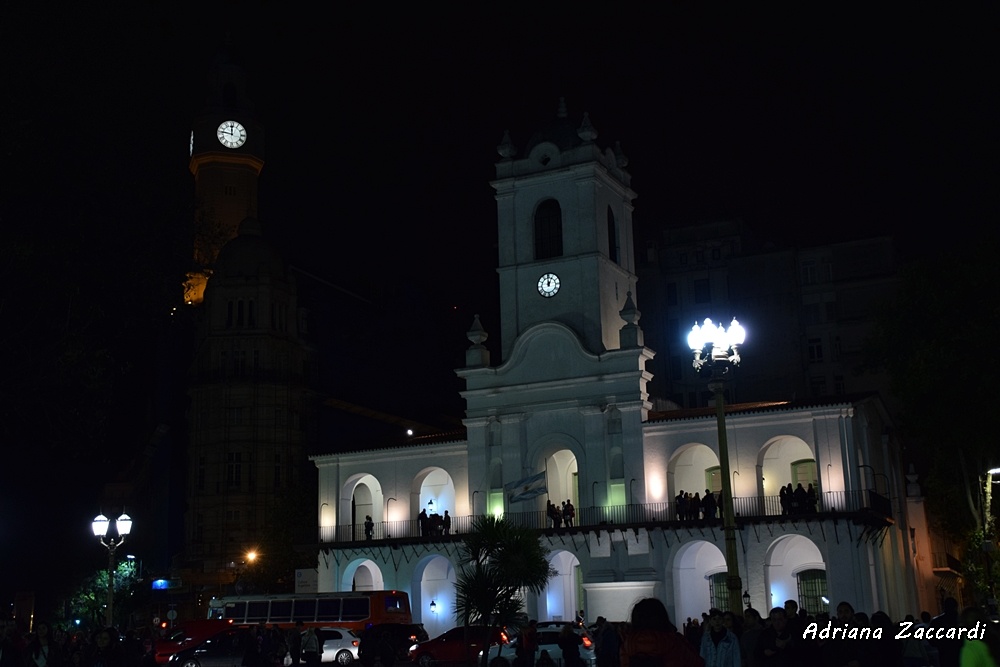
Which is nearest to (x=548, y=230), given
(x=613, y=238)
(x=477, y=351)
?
(x=613, y=238)

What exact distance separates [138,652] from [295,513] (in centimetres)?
3774

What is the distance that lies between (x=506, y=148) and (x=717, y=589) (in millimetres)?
22075

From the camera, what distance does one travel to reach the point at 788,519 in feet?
148

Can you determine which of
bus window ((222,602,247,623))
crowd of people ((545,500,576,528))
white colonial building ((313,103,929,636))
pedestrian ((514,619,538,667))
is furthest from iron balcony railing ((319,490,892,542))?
pedestrian ((514,619,538,667))

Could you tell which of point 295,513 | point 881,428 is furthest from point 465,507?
point 881,428

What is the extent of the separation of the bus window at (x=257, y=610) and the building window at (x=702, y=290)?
42260 mm

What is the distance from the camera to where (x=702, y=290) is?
79562 mm

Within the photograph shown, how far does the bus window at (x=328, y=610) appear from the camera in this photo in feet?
144

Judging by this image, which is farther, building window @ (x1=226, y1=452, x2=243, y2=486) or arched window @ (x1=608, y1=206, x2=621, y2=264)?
building window @ (x1=226, y1=452, x2=243, y2=486)

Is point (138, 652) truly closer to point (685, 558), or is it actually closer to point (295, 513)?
point (685, 558)

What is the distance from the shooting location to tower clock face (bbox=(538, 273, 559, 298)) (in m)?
53.5

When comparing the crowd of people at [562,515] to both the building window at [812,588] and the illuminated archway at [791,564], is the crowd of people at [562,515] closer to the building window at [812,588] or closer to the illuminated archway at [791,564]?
the illuminated archway at [791,564]

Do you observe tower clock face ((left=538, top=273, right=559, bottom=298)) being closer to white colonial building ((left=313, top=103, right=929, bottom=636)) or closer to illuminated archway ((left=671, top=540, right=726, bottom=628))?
white colonial building ((left=313, top=103, right=929, bottom=636))

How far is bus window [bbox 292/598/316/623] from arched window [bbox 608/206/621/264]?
20.9 m
